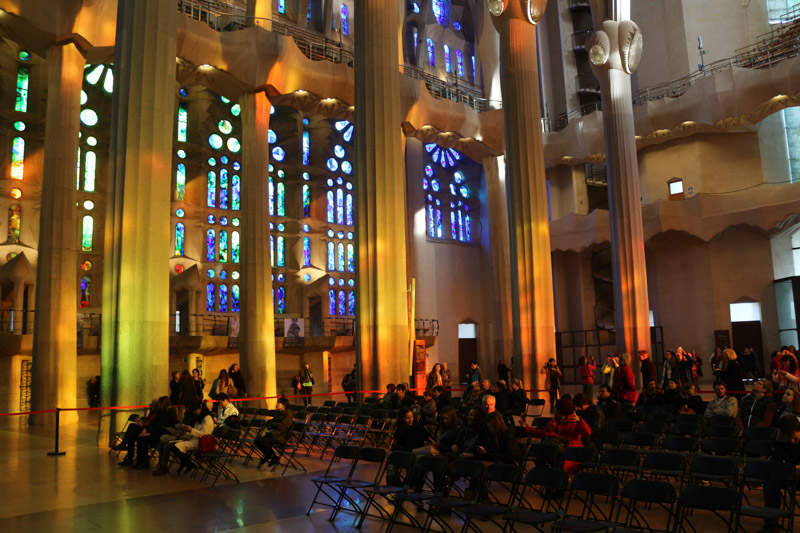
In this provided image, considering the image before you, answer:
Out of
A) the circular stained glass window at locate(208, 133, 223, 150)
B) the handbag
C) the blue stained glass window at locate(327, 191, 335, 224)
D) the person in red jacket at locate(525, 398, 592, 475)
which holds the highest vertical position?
the circular stained glass window at locate(208, 133, 223, 150)

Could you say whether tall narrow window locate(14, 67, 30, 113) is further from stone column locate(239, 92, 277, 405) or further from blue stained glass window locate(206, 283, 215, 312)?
blue stained glass window locate(206, 283, 215, 312)

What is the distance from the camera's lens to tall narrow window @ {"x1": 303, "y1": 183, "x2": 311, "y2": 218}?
3578cm

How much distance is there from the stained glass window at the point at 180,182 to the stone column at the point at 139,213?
18894 mm

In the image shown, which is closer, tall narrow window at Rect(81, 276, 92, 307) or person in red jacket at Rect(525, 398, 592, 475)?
person in red jacket at Rect(525, 398, 592, 475)

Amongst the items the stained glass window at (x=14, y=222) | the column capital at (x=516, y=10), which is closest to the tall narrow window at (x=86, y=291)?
the stained glass window at (x=14, y=222)

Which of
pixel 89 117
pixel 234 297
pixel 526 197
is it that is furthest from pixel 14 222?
pixel 526 197

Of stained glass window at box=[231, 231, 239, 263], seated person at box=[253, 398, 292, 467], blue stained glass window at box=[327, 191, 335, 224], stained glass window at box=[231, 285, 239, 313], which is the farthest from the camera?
blue stained glass window at box=[327, 191, 335, 224]

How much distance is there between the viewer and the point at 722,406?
34.5 feet

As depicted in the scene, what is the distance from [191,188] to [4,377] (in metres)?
12.1

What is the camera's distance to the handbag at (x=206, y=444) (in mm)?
9641

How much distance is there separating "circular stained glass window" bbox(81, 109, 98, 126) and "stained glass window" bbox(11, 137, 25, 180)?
9.48ft

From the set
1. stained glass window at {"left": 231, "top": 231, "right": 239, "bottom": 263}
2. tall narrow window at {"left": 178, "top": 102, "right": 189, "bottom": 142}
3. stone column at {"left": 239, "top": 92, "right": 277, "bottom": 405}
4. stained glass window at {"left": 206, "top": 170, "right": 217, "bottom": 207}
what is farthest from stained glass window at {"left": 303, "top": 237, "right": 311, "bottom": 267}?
stone column at {"left": 239, "top": 92, "right": 277, "bottom": 405}

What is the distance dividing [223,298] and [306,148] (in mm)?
9371

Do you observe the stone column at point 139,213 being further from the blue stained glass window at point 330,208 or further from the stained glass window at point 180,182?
the blue stained glass window at point 330,208
